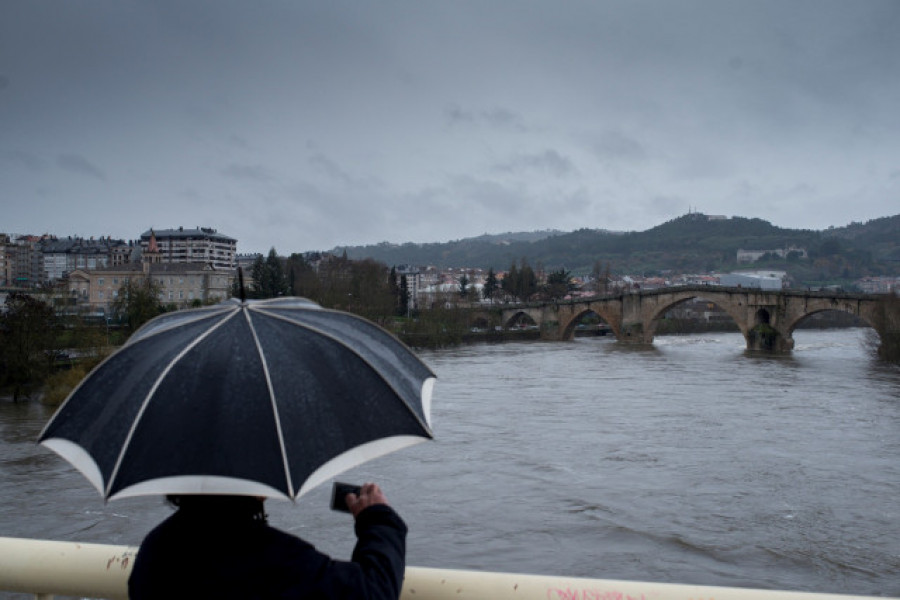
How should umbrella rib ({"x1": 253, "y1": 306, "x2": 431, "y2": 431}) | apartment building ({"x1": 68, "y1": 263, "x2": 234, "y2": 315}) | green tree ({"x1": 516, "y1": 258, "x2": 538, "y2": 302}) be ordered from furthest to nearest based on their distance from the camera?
1. green tree ({"x1": 516, "y1": 258, "x2": 538, "y2": 302})
2. apartment building ({"x1": 68, "y1": 263, "x2": 234, "y2": 315})
3. umbrella rib ({"x1": 253, "y1": 306, "x2": 431, "y2": 431})

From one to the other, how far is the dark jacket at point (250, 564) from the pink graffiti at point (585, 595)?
35 cm

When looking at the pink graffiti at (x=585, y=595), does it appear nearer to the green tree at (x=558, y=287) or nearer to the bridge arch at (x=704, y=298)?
the bridge arch at (x=704, y=298)

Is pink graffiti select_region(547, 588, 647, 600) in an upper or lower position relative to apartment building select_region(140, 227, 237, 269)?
lower

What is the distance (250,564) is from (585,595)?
25.7 inches

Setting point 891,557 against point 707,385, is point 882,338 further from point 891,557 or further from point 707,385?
point 891,557

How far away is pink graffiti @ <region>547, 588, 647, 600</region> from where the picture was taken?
5.07 ft

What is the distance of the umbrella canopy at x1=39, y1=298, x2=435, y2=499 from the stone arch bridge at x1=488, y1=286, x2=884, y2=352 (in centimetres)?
3353

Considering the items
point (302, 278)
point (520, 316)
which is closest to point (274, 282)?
point (302, 278)

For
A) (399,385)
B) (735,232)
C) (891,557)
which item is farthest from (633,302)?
(735,232)

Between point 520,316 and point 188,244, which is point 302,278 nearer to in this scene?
point 520,316

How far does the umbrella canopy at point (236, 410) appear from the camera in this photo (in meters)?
1.45

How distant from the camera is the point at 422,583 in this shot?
63.6 inches

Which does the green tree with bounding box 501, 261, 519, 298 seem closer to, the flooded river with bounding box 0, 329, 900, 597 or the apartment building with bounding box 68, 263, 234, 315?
the apartment building with bounding box 68, 263, 234, 315

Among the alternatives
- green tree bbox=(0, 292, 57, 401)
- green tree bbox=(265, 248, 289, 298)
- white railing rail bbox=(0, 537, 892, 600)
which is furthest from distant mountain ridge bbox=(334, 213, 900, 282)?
white railing rail bbox=(0, 537, 892, 600)
